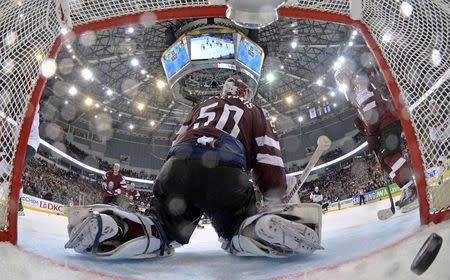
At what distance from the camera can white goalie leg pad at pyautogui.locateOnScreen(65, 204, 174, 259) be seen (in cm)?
162

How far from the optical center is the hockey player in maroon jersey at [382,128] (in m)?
3.61

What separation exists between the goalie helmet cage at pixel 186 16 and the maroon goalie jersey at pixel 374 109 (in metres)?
2.07

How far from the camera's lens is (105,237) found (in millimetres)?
1655

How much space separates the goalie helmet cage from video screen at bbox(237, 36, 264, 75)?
1132 cm

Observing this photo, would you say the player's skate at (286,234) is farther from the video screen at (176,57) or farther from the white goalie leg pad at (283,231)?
the video screen at (176,57)

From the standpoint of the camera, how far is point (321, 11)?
183 cm

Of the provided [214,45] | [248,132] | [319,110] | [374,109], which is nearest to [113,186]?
[374,109]

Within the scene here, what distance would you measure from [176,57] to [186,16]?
38.5 ft

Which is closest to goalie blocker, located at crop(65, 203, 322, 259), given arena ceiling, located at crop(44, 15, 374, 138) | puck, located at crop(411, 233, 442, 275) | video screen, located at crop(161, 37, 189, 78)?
puck, located at crop(411, 233, 442, 275)

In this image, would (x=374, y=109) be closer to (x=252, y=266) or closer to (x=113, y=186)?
(x=252, y=266)

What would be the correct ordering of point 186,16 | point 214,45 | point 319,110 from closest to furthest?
1. point 186,16
2. point 214,45
3. point 319,110

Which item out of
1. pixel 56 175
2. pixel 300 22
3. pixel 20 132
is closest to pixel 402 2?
pixel 20 132

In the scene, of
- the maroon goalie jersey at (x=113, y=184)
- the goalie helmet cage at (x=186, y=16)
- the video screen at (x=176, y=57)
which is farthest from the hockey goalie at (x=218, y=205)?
the video screen at (x=176, y=57)

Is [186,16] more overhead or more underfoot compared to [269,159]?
more overhead
